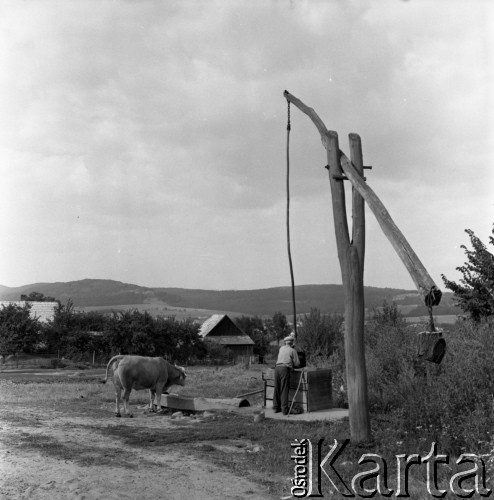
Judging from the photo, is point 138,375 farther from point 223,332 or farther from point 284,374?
point 223,332

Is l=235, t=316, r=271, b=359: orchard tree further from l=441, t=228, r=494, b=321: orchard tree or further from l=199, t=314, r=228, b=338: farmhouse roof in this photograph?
l=441, t=228, r=494, b=321: orchard tree

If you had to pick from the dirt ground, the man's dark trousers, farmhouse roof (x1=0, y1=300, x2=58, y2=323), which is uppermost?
farmhouse roof (x1=0, y1=300, x2=58, y2=323)

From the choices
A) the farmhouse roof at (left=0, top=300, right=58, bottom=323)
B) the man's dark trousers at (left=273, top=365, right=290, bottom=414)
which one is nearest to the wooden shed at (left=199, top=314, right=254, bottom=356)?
the farmhouse roof at (left=0, top=300, right=58, bottom=323)

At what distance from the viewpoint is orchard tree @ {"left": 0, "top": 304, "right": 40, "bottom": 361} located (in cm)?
4334

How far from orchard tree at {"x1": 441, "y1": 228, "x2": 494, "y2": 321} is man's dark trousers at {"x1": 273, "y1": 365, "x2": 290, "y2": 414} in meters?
8.78

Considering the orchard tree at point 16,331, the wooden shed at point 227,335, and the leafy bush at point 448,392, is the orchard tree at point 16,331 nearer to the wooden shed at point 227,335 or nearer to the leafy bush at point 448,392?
the wooden shed at point 227,335

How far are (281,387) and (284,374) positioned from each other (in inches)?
14.3

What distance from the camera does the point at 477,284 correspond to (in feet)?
64.0

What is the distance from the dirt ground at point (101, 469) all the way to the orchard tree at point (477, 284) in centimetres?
1187

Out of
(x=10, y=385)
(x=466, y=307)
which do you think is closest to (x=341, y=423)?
(x=466, y=307)

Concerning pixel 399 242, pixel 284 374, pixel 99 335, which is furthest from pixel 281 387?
pixel 99 335

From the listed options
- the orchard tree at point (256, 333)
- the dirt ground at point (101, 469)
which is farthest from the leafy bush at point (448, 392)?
the orchard tree at point (256, 333)

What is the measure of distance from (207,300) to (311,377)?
12112cm

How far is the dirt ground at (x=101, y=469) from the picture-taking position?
277 inches
